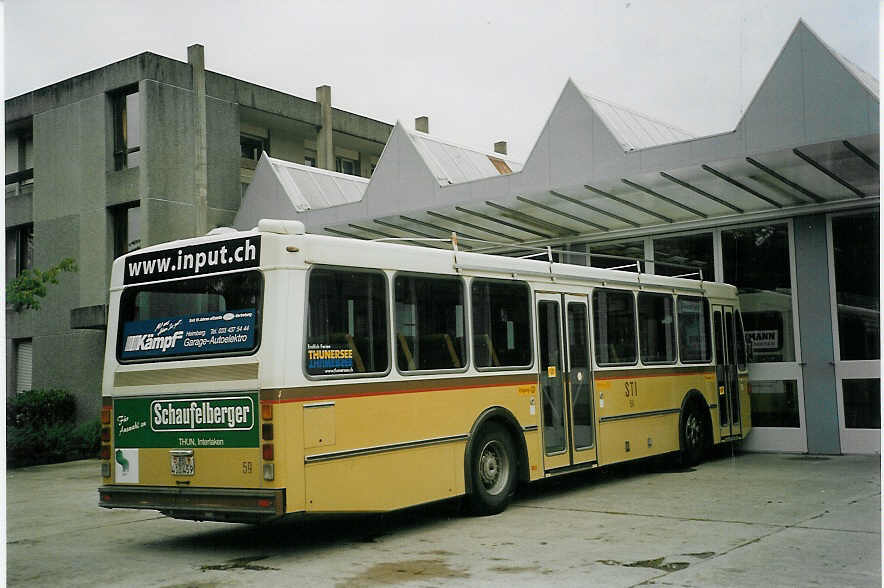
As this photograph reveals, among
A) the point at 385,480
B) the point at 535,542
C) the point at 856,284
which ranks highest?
the point at 856,284

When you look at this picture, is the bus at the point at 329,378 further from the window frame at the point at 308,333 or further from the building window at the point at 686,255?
the building window at the point at 686,255

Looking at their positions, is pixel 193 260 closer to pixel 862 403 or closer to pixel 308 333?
pixel 308 333

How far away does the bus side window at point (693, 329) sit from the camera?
13672mm

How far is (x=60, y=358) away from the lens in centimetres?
2030

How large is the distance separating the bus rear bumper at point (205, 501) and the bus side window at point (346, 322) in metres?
1.08

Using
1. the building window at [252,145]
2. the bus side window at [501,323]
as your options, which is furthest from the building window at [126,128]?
the bus side window at [501,323]

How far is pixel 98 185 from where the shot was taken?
1980 centimetres

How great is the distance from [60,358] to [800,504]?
1565cm

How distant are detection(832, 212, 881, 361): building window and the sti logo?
9.88 metres

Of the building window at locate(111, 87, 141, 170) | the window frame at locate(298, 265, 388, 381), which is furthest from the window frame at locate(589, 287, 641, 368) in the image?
the building window at locate(111, 87, 141, 170)

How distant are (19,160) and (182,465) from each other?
12.2m

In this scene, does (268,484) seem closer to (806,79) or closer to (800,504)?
(800,504)

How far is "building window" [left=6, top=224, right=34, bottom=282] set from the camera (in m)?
20.6

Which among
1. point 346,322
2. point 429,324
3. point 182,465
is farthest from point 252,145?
point 182,465
